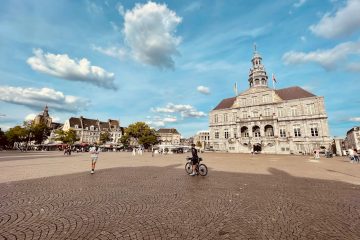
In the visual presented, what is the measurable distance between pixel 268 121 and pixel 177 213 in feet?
178

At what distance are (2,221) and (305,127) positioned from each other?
5770 centimetres

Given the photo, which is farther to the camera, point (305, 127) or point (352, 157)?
point (305, 127)

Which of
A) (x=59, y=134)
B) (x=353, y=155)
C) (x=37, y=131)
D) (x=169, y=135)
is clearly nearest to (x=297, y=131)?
(x=353, y=155)

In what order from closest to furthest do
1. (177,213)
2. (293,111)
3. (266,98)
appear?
(177,213), (293,111), (266,98)

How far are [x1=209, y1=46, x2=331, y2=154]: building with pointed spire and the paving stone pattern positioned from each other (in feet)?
156

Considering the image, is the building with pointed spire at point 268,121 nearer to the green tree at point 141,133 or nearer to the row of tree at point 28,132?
the green tree at point 141,133

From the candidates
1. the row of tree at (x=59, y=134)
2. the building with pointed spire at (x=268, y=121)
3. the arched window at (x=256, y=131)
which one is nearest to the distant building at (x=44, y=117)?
the row of tree at (x=59, y=134)

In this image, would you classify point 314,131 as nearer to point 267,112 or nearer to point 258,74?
point 267,112

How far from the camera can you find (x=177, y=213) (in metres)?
5.32

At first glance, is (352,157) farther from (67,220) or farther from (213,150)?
(213,150)

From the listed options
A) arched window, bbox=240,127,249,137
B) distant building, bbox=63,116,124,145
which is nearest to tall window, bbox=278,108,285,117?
arched window, bbox=240,127,249,137

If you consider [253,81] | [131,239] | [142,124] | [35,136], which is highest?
[253,81]

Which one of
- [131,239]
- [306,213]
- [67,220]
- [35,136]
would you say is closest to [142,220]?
[131,239]

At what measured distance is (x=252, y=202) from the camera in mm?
6441
